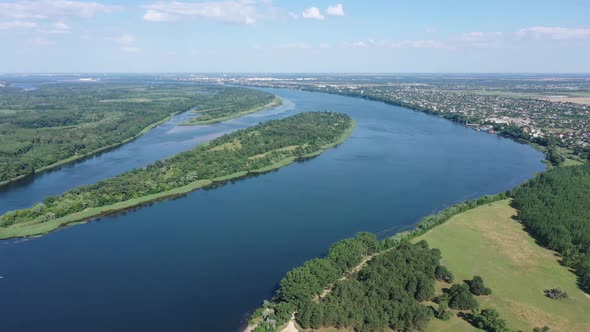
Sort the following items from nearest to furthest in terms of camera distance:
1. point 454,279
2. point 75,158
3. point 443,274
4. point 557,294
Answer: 1. point 557,294
2. point 443,274
3. point 454,279
4. point 75,158

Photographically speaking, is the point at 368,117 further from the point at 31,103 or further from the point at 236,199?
the point at 31,103

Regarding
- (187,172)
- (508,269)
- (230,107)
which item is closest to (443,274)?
(508,269)

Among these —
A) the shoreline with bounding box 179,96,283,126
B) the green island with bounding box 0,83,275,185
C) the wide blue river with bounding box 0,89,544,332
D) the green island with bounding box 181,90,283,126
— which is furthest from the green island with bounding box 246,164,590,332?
the green island with bounding box 181,90,283,126

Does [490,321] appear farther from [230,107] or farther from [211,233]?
[230,107]

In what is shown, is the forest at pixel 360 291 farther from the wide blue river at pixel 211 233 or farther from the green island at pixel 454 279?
the wide blue river at pixel 211 233

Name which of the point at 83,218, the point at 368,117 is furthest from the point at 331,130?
the point at 83,218

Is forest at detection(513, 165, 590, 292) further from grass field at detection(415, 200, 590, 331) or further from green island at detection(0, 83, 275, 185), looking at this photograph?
green island at detection(0, 83, 275, 185)

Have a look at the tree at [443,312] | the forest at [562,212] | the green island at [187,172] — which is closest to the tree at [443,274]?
the tree at [443,312]
